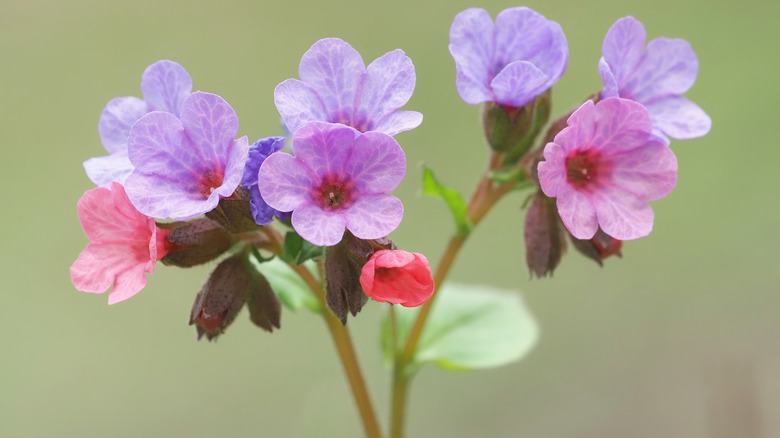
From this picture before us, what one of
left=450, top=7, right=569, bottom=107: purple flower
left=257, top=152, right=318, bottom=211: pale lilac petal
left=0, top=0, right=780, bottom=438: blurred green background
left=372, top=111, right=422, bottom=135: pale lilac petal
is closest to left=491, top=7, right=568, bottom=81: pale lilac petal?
left=450, top=7, right=569, bottom=107: purple flower

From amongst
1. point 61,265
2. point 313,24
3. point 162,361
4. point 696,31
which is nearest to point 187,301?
point 162,361

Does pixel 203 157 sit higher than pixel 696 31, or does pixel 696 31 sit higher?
pixel 203 157

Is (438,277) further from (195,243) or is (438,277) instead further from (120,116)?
(120,116)

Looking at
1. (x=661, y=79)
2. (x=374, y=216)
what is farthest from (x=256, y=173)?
(x=661, y=79)

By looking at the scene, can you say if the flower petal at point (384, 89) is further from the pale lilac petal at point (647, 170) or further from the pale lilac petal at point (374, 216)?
the pale lilac petal at point (647, 170)

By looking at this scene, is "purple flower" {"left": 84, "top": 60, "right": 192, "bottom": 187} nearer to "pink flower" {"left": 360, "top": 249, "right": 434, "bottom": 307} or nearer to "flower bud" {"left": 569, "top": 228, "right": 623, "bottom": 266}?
"pink flower" {"left": 360, "top": 249, "right": 434, "bottom": 307}

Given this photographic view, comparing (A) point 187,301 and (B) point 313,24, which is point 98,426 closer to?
(A) point 187,301

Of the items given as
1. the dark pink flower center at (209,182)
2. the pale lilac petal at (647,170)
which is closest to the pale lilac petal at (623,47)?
the pale lilac petal at (647,170)
